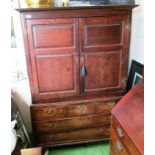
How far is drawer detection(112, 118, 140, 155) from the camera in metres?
0.99

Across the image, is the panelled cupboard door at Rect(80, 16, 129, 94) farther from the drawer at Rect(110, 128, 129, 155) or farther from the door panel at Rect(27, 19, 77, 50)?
the drawer at Rect(110, 128, 129, 155)

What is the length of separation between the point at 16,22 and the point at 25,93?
83 cm

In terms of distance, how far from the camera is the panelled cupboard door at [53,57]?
1513mm

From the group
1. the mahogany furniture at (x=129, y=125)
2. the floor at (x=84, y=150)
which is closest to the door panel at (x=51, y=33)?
the mahogany furniture at (x=129, y=125)

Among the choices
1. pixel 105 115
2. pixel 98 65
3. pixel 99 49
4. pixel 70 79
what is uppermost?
pixel 99 49

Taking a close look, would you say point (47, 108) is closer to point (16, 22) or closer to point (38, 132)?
point (38, 132)

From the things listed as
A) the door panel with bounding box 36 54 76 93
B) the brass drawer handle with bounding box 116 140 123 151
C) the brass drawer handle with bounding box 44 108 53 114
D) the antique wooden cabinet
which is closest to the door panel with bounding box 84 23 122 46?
the antique wooden cabinet

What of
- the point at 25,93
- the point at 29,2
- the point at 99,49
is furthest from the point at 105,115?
the point at 29,2

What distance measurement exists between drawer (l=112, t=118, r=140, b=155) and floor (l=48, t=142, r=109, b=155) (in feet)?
2.73

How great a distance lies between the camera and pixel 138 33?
6.39 feet

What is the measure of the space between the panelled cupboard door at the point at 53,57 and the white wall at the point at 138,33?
0.80 m

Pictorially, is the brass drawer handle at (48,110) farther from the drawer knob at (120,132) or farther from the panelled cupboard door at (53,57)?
the drawer knob at (120,132)

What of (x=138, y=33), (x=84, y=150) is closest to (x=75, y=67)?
(x=138, y=33)

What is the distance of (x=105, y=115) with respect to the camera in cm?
189
